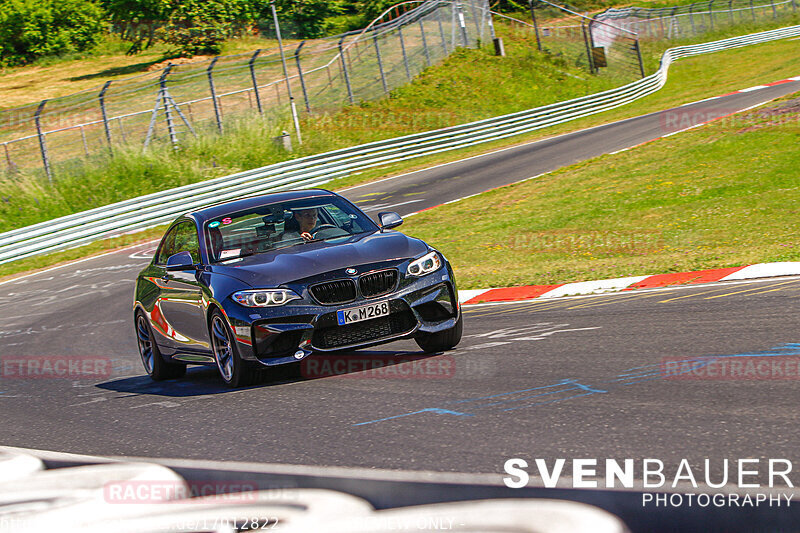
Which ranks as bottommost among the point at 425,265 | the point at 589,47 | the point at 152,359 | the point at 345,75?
the point at 589,47

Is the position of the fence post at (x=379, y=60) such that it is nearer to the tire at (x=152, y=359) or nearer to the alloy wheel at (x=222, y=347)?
the tire at (x=152, y=359)

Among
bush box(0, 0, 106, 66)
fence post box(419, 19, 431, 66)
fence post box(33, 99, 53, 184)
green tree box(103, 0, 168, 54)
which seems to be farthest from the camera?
green tree box(103, 0, 168, 54)

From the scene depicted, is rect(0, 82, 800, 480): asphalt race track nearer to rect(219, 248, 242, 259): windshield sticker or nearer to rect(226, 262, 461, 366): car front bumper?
rect(226, 262, 461, 366): car front bumper

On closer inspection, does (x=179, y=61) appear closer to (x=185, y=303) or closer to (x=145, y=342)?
(x=145, y=342)

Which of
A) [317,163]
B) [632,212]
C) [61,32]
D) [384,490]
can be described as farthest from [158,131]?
[61,32]

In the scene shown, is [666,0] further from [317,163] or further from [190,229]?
[190,229]

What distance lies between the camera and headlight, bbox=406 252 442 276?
23.9 feet

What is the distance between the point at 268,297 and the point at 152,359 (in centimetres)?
247

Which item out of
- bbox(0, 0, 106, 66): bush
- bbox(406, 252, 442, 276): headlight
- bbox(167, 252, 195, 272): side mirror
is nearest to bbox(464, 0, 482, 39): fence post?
bbox(0, 0, 106, 66): bush

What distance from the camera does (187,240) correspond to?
8.70 metres

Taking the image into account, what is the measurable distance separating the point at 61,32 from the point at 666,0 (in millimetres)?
51829

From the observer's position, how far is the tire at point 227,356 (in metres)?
7.09
